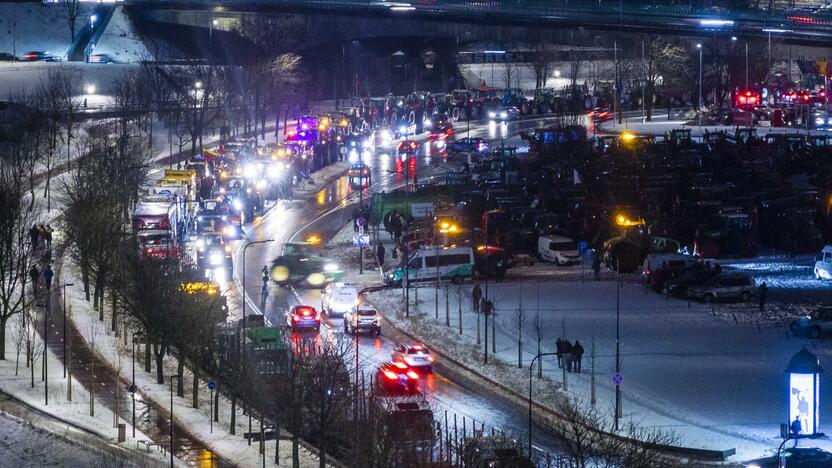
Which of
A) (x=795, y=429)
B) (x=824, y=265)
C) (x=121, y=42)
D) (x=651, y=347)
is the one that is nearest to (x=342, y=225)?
(x=824, y=265)

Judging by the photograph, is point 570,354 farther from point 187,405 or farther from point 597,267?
point 597,267

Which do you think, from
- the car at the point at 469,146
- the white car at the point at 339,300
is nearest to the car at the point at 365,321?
the white car at the point at 339,300

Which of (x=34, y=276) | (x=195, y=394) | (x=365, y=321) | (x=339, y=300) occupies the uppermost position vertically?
(x=34, y=276)

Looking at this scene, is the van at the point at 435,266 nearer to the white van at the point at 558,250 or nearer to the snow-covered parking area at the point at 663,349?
the snow-covered parking area at the point at 663,349

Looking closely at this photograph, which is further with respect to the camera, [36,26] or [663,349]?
[36,26]

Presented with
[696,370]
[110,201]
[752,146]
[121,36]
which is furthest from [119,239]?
[121,36]

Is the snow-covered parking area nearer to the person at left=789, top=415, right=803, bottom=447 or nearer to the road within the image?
the person at left=789, top=415, right=803, bottom=447
